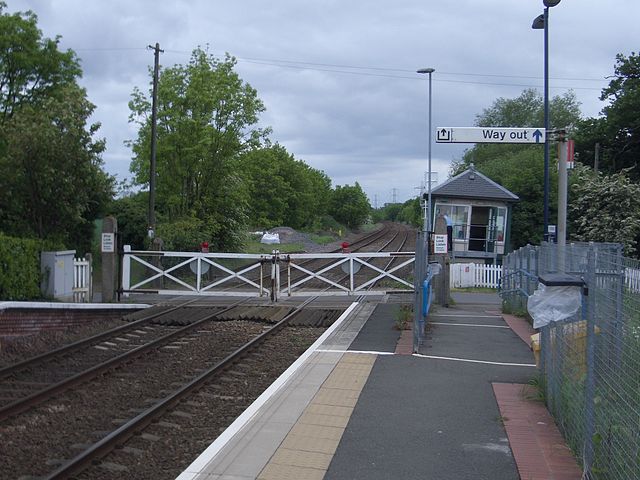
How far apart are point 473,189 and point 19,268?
2300 centimetres

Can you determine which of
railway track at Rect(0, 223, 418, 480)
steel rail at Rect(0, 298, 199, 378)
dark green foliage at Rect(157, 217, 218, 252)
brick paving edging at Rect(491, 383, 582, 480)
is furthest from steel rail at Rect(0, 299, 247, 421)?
dark green foliage at Rect(157, 217, 218, 252)

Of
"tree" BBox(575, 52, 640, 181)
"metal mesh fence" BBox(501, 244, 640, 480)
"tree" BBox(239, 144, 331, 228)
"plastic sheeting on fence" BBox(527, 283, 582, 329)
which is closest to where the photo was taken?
"metal mesh fence" BBox(501, 244, 640, 480)

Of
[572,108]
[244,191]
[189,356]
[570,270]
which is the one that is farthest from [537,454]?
[572,108]

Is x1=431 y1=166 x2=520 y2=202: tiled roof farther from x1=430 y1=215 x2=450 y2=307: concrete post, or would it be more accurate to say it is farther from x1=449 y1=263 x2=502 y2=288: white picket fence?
x1=430 y1=215 x2=450 y2=307: concrete post

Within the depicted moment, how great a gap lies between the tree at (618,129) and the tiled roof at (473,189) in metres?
12.1

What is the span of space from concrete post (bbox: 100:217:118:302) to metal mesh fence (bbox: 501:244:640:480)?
13164 mm

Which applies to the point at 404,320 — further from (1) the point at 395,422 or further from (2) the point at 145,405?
(1) the point at 395,422

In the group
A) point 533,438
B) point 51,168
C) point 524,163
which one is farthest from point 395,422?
point 524,163

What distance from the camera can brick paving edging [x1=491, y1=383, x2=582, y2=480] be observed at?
18.6ft

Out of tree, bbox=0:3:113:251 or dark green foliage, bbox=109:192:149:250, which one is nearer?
tree, bbox=0:3:113:251

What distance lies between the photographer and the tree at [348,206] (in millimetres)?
117375

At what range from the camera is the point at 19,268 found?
1639cm

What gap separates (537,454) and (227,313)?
1070cm

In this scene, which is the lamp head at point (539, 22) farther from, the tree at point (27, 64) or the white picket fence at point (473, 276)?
the tree at point (27, 64)
